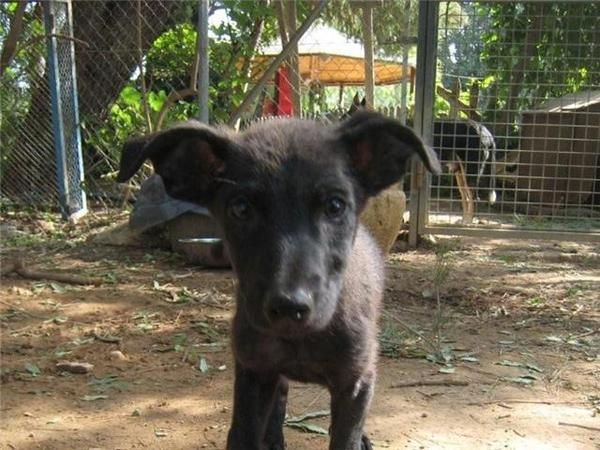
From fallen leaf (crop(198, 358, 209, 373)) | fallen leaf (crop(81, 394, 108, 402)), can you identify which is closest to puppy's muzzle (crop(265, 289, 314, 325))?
A: fallen leaf (crop(81, 394, 108, 402))

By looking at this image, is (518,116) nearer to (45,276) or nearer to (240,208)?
(45,276)

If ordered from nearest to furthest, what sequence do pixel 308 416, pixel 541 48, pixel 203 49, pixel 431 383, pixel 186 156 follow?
pixel 186 156 < pixel 308 416 < pixel 431 383 < pixel 203 49 < pixel 541 48

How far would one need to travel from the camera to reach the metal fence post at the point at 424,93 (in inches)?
313

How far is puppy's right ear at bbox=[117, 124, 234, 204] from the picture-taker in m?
2.86

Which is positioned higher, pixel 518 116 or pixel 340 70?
pixel 340 70

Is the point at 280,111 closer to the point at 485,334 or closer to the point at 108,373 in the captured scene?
the point at 485,334

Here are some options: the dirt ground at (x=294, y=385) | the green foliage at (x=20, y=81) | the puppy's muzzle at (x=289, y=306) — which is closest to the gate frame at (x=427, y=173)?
the dirt ground at (x=294, y=385)

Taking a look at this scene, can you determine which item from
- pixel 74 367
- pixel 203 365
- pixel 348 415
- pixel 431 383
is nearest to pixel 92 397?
pixel 74 367

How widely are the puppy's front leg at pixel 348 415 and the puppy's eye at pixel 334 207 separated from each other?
0.74 meters

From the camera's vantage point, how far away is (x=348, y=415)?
305cm

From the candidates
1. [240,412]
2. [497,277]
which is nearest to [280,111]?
[497,277]

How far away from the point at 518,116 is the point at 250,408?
6472mm

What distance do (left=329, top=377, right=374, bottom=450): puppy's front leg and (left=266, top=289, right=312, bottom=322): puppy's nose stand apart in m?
0.73

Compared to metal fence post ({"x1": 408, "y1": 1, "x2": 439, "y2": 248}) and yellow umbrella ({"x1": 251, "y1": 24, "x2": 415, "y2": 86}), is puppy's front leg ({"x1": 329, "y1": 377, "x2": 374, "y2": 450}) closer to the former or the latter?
metal fence post ({"x1": 408, "y1": 1, "x2": 439, "y2": 248})
